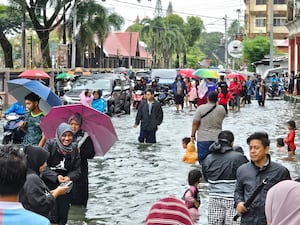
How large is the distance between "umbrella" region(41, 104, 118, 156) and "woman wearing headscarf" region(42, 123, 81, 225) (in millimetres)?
1076

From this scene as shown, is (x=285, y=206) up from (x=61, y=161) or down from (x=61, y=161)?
up

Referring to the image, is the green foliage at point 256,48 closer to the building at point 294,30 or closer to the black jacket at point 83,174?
the building at point 294,30

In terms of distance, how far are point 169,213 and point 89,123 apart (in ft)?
16.3

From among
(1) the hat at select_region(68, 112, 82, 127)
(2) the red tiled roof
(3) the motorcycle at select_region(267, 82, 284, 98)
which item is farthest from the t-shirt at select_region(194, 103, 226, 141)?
(2) the red tiled roof

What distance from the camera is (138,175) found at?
13.2 m

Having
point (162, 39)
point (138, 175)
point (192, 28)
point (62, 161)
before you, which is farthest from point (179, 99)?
point (192, 28)

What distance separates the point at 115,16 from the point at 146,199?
52.4 meters

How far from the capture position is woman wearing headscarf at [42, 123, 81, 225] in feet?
24.6

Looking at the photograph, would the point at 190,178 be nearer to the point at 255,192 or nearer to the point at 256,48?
the point at 255,192

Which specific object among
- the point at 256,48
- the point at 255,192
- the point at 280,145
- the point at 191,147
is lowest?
the point at 280,145

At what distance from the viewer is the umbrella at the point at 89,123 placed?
29.0 ft

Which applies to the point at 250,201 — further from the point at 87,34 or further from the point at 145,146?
the point at 87,34

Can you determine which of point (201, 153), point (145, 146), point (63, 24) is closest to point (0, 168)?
point (201, 153)

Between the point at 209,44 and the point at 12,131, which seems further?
the point at 209,44
